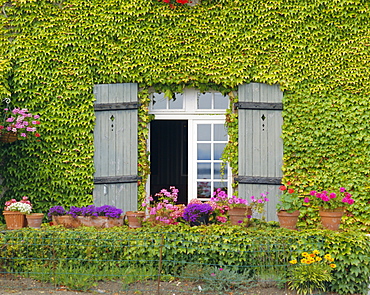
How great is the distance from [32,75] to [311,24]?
14.4 feet

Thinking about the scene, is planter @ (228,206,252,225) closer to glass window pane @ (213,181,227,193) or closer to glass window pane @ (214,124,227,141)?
glass window pane @ (213,181,227,193)

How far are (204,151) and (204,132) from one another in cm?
30

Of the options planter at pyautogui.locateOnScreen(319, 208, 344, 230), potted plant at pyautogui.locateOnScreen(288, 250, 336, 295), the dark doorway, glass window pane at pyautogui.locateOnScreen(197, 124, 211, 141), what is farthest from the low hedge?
the dark doorway

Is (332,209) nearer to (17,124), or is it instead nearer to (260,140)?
(260,140)

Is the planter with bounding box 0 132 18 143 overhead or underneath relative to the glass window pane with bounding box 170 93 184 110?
underneath

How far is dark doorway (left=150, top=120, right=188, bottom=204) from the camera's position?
13.2 m

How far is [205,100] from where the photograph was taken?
805cm

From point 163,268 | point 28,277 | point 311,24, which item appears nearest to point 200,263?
point 163,268

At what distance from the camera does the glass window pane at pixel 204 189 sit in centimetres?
795

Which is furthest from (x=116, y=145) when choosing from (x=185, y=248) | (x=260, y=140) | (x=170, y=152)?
(x=170, y=152)

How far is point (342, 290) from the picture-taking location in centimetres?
573

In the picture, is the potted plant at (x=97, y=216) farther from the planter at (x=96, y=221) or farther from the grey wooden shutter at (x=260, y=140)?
the grey wooden shutter at (x=260, y=140)

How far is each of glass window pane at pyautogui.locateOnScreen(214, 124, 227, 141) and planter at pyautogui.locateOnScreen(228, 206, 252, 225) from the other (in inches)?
60.0

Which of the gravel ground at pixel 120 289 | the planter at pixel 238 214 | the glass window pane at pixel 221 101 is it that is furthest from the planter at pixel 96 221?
the glass window pane at pixel 221 101
